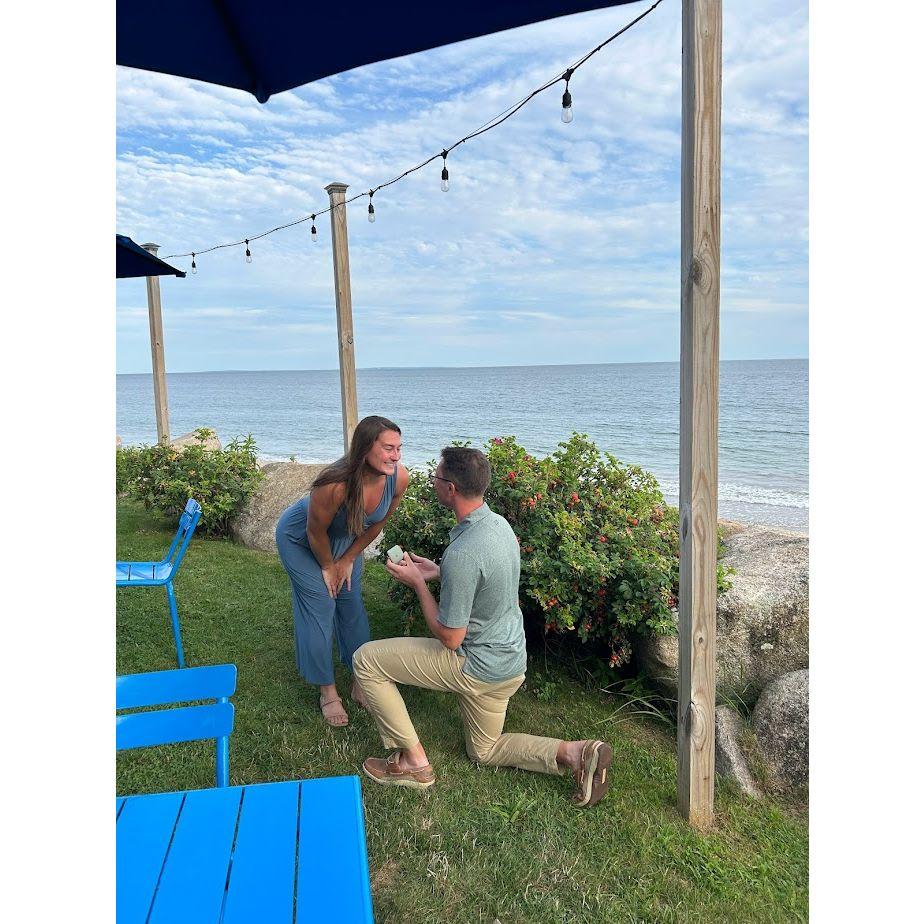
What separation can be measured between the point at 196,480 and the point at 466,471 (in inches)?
211

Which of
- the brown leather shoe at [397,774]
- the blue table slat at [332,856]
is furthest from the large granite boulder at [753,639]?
the blue table slat at [332,856]

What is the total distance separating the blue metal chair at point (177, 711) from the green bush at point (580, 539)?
194 centimetres

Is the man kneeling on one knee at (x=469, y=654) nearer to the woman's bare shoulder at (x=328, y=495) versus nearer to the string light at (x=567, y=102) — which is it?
the woman's bare shoulder at (x=328, y=495)

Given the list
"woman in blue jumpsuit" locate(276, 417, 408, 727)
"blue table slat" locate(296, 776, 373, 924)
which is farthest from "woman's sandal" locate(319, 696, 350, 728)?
"blue table slat" locate(296, 776, 373, 924)

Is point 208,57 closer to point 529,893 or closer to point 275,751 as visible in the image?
point 275,751

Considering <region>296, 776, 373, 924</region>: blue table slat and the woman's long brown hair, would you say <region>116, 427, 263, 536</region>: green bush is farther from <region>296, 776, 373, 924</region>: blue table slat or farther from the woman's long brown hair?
<region>296, 776, 373, 924</region>: blue table slat

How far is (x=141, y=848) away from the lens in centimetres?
165

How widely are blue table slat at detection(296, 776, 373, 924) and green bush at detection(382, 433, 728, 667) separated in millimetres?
2010

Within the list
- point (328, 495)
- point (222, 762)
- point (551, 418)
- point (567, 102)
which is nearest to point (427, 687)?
point (328, 495)

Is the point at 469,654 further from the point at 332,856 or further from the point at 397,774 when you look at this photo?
the point at 332,856

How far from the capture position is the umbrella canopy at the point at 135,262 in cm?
489
